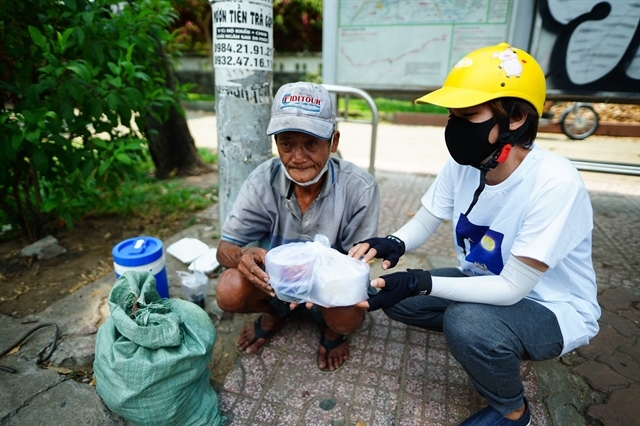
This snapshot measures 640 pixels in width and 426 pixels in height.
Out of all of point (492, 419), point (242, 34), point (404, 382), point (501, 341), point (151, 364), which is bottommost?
point (404, 382)

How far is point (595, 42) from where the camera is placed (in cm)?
393

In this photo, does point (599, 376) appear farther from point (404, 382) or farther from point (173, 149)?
point (173, 149)

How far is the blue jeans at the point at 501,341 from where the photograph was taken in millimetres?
1550

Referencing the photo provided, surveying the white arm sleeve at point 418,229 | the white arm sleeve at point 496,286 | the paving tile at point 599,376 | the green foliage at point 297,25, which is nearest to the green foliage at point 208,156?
the white arm sleeve at point 418,229

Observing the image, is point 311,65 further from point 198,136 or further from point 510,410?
point 510,410

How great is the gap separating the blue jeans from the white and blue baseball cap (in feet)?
3.34

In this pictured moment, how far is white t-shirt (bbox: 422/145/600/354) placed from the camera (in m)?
1.49

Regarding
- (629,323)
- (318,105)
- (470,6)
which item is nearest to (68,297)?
(318,105)

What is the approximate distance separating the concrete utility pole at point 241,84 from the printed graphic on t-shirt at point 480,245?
1.37m

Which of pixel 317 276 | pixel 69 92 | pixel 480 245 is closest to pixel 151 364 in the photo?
pixel 317 276

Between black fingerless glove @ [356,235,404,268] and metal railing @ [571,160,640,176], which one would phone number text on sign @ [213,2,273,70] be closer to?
black fingerless glove @ [356,235,404,268]

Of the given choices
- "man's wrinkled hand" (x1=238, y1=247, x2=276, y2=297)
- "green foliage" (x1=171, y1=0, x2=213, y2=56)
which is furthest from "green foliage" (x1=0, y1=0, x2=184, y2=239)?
"green foliage" (x1=171, y1=0, x2=213, y2=56)

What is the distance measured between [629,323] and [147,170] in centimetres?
606

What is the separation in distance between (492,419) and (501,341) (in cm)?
39
